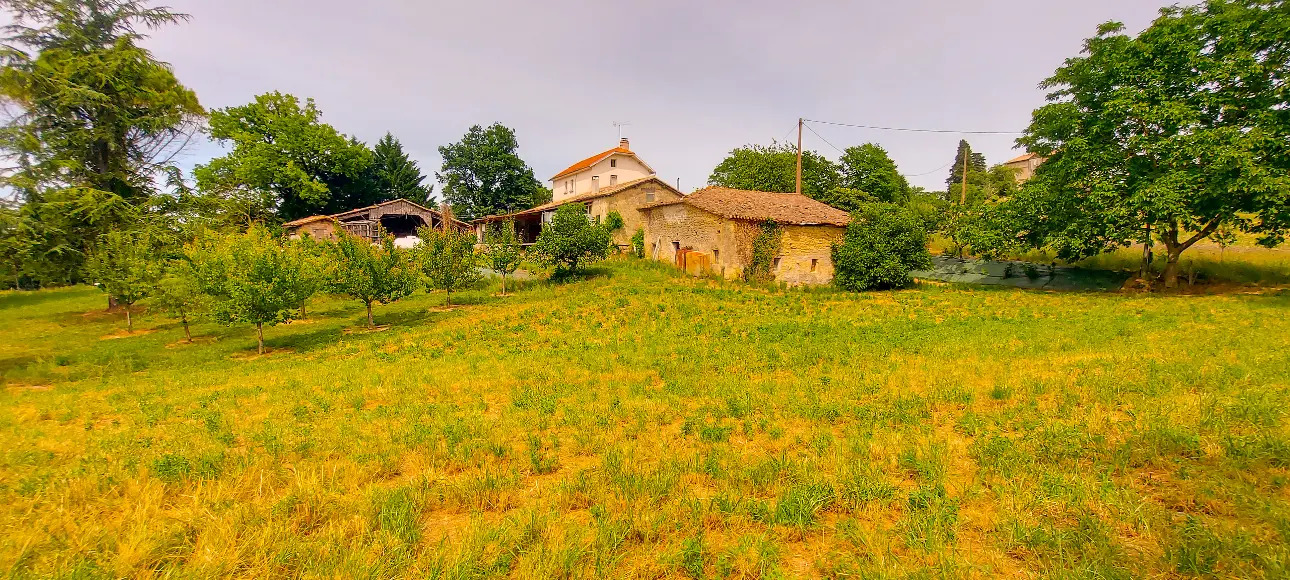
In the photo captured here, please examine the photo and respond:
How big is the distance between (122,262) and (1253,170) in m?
41.3

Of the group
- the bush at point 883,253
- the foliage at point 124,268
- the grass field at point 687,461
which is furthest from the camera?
the bush at point 883,253

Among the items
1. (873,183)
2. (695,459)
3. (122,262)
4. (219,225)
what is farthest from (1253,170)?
(219,225)

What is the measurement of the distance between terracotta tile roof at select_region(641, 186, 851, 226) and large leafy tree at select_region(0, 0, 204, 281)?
2719 cm

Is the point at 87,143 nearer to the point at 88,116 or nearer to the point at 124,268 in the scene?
the point at 88,116

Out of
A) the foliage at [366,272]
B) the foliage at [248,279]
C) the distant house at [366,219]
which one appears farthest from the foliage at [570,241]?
the distant house at [366,219]

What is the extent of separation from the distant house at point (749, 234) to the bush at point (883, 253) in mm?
1277

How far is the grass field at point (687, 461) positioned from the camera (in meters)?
3.69

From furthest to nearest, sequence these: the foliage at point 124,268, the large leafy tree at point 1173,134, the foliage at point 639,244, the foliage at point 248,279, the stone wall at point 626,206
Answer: the stone wall at point 626,206 → the foliage at point 639,244 → the foliage at point 124,268 → the large leafy tree at point 1173,134 → the foliage at point 248,279

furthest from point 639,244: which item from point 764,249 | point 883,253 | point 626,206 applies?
point 883,253

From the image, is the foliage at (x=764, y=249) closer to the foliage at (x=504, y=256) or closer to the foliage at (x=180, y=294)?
the foliage at (x=504, y=256)

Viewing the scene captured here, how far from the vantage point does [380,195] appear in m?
55.6

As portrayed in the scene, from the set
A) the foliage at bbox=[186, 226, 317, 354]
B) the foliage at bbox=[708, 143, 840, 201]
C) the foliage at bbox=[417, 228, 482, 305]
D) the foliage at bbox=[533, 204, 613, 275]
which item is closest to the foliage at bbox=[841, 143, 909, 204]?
the foliage at bbox=[708, 143, 840, 201]

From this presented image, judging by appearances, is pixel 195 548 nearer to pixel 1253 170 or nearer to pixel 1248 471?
pixel 1248 471

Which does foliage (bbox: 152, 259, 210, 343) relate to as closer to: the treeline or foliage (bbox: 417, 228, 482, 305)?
the treeline
